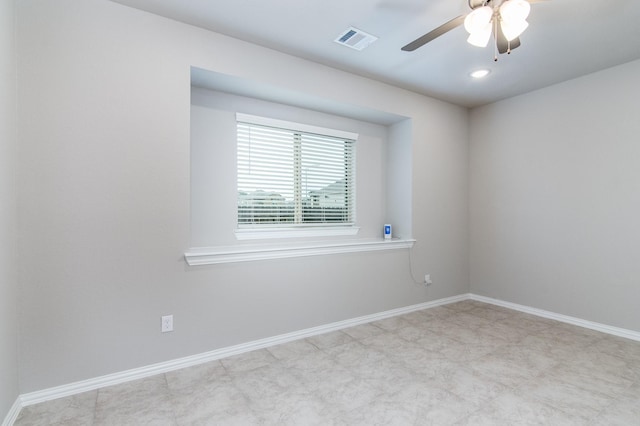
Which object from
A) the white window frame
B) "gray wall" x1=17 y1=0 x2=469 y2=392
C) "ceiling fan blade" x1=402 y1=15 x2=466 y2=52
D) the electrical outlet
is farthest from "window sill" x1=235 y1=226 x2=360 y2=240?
"ceiling fan blade" x1=402 y1=15 x2=466 y2=52

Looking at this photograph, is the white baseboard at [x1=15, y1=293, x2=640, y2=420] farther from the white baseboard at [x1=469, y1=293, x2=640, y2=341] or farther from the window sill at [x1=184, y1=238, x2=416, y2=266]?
the window sill at [x1=184, y1=238, x2=416, y2=266]

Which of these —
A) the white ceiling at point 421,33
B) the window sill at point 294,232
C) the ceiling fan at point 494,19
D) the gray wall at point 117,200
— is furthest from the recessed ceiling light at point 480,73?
the window sill at point 294,232

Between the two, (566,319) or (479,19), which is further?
(566,319)

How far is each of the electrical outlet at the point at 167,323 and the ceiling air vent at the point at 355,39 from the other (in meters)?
2.61

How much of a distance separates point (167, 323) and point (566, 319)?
13.3 feet

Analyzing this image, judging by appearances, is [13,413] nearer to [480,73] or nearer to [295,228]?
[295,228]

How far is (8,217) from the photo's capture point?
1786 mm

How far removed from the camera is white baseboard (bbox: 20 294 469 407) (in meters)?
2.00

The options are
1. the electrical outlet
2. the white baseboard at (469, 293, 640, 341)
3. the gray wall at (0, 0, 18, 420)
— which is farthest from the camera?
the white baseboard at (469, 293, 640, 341)

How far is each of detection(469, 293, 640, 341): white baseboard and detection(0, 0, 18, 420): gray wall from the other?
471 centimetres

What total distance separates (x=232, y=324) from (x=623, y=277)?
12.4 feet

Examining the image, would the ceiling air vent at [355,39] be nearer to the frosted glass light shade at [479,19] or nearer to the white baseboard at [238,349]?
the frosted glass light shade at [479,19]

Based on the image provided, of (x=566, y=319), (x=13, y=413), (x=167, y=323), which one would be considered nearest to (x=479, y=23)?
(x=167, y=323)

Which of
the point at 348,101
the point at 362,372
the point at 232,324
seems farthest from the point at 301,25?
the point at 362,372
